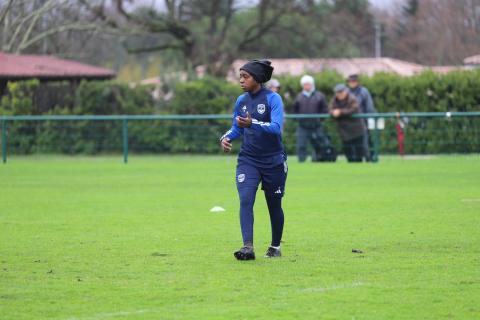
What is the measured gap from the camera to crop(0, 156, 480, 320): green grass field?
731 cm

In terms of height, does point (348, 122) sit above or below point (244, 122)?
below

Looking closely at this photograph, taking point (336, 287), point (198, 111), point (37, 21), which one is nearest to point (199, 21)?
point (37, 21)

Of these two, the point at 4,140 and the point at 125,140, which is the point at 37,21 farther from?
the point at 125,140

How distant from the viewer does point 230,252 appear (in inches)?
400

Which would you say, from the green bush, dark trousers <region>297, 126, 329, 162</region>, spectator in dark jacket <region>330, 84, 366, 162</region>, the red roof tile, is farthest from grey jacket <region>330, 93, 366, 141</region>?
the red roof tile

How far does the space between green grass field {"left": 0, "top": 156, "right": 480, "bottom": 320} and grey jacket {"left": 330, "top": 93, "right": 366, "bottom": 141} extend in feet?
13.5

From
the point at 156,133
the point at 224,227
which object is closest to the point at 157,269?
the point at 224,227

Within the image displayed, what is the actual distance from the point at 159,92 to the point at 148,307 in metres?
26.0

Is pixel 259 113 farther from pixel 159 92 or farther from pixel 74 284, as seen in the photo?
pixel 159 92

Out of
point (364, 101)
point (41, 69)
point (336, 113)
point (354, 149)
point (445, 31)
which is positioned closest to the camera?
point (336, 113)

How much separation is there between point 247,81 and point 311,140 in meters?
16.1

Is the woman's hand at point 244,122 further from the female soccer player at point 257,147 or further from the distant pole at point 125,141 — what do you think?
the distant pole at point 125,141

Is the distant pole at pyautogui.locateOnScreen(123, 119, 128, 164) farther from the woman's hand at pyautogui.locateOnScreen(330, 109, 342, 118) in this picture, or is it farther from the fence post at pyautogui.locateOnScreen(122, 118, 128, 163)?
the woman's hand at pyautogui.locateOnScreen(330, 109, 342, 118)

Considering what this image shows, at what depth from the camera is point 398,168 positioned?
22.9 m
